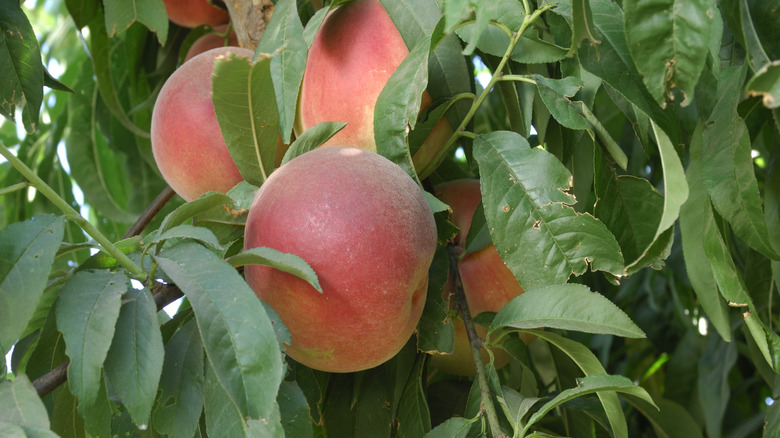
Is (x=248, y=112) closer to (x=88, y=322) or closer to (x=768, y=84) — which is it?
(x=88, y=322)

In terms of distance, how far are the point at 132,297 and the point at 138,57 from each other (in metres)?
→ 0.95

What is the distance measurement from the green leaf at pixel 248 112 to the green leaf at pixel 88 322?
23 cm

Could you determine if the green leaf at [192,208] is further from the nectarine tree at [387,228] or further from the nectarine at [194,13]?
the nectarine at [194,13]

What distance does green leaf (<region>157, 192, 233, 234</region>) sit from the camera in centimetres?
76

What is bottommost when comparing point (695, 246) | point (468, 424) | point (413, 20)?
point (468, 424)

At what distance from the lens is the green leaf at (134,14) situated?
1.17 metres

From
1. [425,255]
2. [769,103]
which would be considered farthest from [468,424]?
[769,103]

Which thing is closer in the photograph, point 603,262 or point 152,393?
point 152,393

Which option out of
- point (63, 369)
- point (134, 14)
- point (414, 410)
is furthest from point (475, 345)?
point (134, 14)

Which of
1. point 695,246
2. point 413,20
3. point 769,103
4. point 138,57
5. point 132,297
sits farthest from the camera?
point 138,57

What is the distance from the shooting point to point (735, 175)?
2.50 feet

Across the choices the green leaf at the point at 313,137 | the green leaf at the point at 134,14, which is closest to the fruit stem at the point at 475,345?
the green leaf at the point at 313,137

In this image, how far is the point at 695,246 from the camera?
0.83m

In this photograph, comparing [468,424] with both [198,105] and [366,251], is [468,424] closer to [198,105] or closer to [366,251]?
[366,251]
